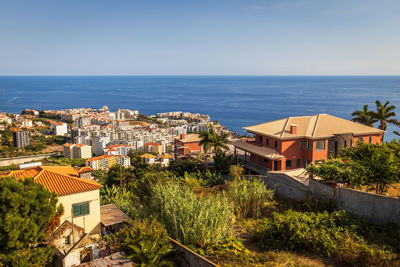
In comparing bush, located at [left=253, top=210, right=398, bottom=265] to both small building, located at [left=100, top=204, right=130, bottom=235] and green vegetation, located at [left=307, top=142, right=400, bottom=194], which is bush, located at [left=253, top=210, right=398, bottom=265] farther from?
small building, located at [left=100, top=204, right=130, bottom=235]

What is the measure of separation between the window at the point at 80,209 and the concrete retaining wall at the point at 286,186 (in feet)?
27.8

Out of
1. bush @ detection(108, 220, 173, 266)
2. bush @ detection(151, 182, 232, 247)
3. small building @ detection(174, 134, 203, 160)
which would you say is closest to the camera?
bush @ detection(108, 220, 173, 266)

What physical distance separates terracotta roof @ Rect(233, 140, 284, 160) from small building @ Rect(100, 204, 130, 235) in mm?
11352

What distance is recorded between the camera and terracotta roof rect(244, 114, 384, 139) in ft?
72.0

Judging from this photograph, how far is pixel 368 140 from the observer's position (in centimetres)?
2297

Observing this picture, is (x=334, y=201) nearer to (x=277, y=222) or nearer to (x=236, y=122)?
(x=277, y=222)

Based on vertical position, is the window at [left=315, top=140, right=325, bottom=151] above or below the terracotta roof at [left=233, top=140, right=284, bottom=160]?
above

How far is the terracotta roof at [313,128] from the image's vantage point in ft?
72.0

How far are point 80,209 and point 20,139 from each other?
72750mm

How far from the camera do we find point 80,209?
12203mm

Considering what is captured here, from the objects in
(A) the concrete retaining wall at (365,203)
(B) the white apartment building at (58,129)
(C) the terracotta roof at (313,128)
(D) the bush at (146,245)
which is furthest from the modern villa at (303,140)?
(B) the white apartment building at (58,129)

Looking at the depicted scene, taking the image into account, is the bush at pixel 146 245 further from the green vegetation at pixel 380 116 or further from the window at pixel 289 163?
the green vegetation at pixel 380 116

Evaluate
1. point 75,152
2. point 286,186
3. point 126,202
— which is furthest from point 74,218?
point 75,152

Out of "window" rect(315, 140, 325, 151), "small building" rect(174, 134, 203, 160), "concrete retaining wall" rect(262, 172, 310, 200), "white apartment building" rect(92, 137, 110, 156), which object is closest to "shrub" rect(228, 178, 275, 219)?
"concrete retaining wall" rect(262, 172, 310, 200)
